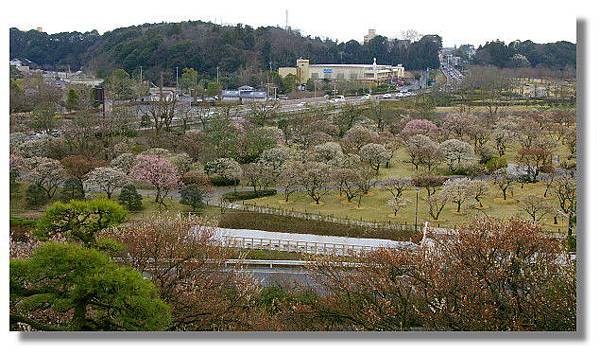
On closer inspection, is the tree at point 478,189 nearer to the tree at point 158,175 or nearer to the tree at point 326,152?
the tree at point 326,152

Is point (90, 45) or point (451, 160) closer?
point (451, 160)

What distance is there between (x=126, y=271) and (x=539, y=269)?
8.51 ft

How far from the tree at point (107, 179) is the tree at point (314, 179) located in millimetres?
2263

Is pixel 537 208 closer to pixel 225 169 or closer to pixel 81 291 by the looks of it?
pixel 225 169

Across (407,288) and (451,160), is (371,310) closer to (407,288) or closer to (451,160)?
(407,288)

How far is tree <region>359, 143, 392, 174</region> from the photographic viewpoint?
10.3m

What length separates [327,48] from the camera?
2767 cm

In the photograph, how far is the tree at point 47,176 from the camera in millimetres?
8094

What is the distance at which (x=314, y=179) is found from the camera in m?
8.58

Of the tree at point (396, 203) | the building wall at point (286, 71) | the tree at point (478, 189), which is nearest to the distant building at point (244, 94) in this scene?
the building wall at point (286, 71)

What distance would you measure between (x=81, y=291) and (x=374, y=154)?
23.6ft

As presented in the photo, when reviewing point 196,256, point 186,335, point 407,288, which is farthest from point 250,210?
point 186,335

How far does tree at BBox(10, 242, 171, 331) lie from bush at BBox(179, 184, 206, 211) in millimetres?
4110

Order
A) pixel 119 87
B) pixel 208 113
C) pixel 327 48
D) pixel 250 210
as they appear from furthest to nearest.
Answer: pixel 327 48 → pixel 119 87 → pixel 208 113 → pixel 250 210
